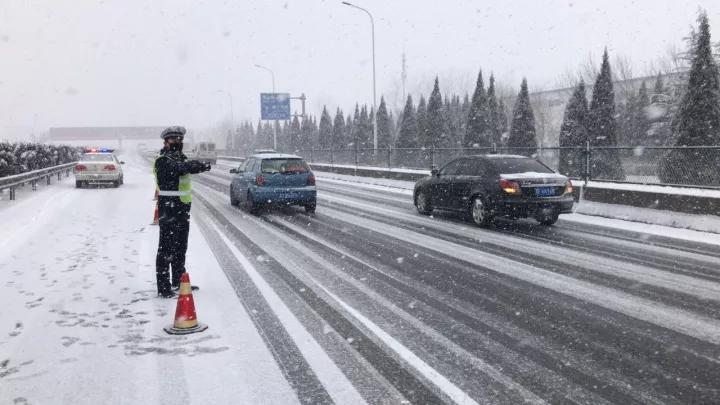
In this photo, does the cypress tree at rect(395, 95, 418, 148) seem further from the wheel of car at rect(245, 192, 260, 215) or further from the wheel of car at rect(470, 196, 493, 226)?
the wheel of car at rect(470, 196, 493, 226)

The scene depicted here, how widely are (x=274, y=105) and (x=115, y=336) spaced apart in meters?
46.0

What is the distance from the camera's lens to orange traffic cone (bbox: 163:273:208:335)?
4.95 m

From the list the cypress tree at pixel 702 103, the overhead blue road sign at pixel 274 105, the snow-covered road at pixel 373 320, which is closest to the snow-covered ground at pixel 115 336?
the snow-covered road at pixel 373 320

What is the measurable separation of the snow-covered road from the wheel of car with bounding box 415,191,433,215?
334 cm

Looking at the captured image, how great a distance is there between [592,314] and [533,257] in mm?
2799

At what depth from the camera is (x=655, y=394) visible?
3.62 metres

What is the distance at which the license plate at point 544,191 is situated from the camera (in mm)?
10898

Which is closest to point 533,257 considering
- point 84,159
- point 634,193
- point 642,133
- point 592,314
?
point 592,314

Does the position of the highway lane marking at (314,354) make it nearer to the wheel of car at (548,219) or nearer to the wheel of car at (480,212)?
the wheel of car at (480,212)

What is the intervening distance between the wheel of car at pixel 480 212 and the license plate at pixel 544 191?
3.24ft

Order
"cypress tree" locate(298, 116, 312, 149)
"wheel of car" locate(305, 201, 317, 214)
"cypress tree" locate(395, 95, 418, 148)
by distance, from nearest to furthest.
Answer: "wheel of car" locate(305, 201, 317, 214) < "cypress tree" locate(395, 95, 418, 148) < "cypress tree" locate(298, 116, 312, 149)

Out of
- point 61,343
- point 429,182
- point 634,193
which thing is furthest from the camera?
point 429,182

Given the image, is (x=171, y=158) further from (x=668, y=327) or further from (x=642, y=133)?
(x=642, y=133)

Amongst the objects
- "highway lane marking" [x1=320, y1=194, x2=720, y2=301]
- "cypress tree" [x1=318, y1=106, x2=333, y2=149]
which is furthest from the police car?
"cypress tree" [x1=318, y1=106, x2=333, y2=149]
